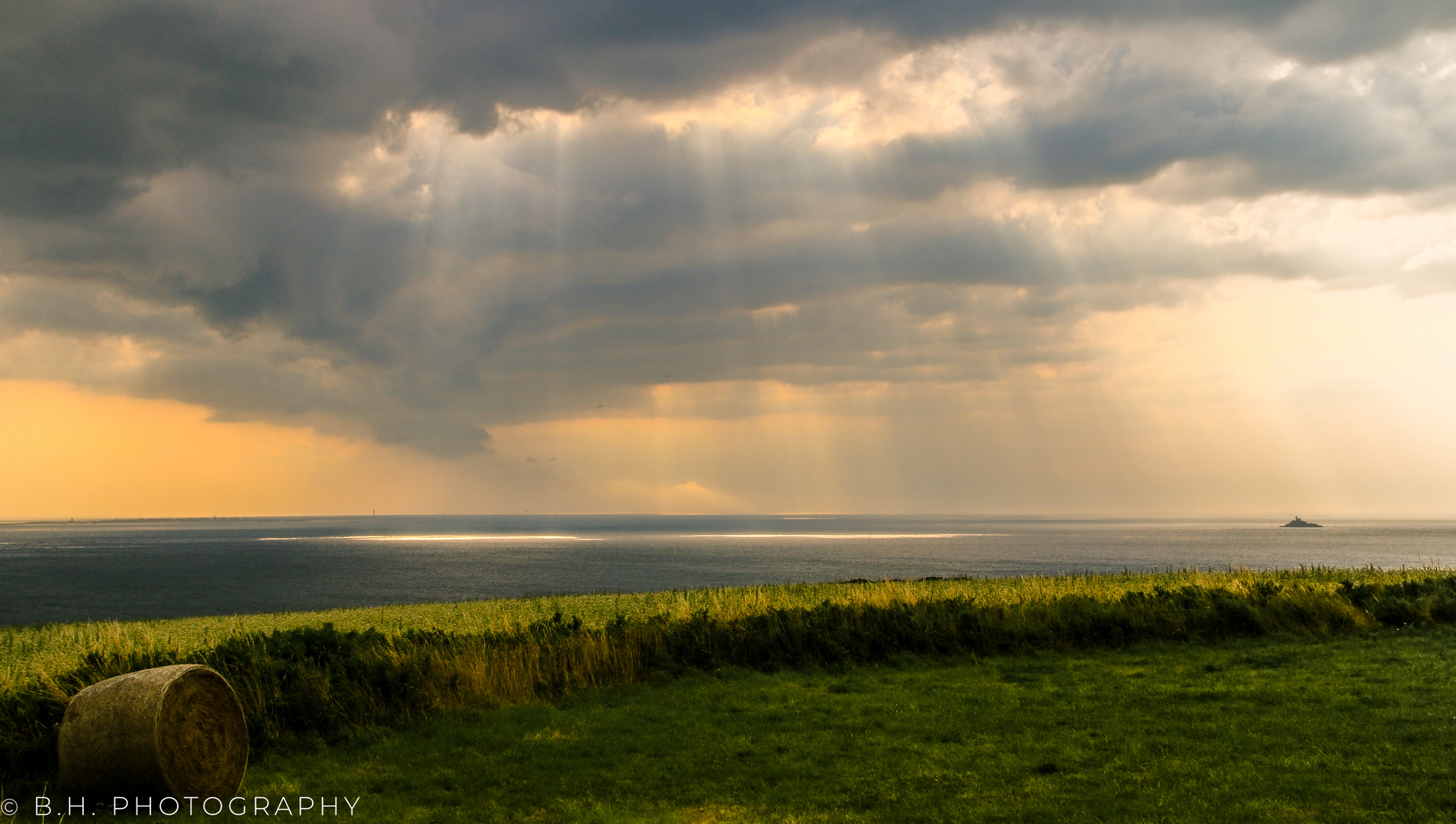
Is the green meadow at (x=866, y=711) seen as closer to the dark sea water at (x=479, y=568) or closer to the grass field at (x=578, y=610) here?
the grass field at (x=578, y=610)

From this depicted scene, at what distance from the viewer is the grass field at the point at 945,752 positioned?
10.4 meters

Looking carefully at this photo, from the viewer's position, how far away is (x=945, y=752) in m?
12.6

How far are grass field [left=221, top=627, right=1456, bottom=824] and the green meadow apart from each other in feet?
0.17

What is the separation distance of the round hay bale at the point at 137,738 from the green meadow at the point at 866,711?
1.36 metres

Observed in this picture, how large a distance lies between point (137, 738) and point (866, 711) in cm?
1068

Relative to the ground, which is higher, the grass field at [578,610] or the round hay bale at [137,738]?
the round hay bale at [137,738]

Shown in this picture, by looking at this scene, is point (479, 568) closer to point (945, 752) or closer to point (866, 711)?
point (866, 711)

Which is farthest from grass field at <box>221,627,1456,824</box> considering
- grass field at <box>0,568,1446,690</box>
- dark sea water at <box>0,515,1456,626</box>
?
dark sea water at <box>0,515,1456,626</box>

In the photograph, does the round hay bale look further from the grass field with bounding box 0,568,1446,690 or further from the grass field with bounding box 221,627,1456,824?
the grass field with bounding box 0,568,1446,690

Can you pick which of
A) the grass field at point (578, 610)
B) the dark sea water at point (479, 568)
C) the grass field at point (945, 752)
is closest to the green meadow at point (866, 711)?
the grass field at point (945, 752)

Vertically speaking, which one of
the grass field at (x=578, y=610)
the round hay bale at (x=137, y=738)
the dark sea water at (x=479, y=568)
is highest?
the round hay bale at (x=137, y=738)

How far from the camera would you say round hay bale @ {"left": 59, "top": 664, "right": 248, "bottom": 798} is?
10.5 metres

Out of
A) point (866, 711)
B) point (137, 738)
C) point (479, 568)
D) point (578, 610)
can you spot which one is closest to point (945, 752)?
point (866, 711)

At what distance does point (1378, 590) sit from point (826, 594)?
60.4 ft
